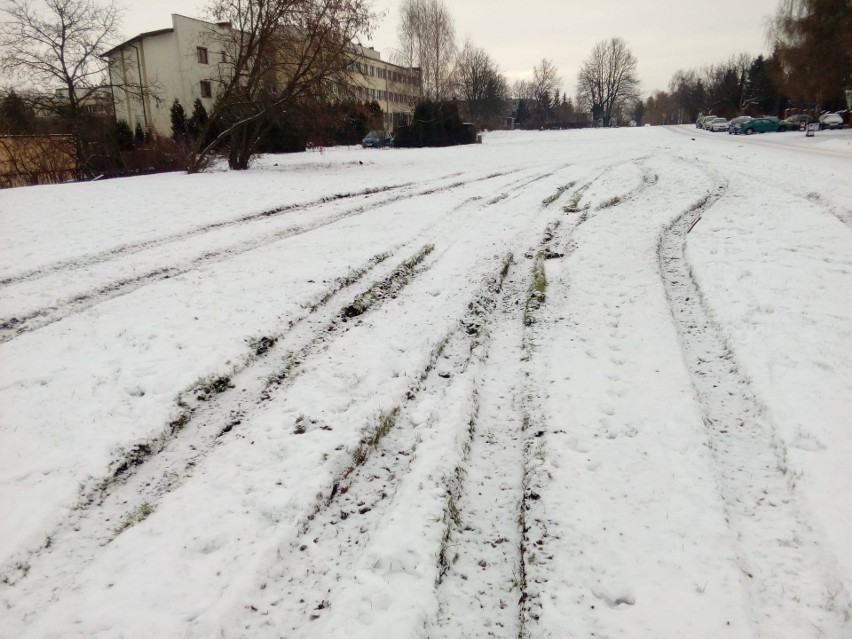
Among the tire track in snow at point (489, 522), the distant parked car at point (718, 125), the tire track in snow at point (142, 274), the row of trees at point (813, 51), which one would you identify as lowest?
the tire track in snow at point (489, 522)

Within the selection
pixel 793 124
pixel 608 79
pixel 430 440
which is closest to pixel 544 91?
pixel 608 79

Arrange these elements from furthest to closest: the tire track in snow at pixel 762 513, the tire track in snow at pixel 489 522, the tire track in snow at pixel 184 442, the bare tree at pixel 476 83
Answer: the bare tree at pixel 476 83, the tire track in snow at pixel 184 442, the tire track in snow at pixel 489 522, the tire track in snow at pixel 762 513

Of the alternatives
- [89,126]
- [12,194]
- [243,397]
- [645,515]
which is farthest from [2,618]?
[89,126]

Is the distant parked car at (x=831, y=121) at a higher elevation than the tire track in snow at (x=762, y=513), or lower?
higher

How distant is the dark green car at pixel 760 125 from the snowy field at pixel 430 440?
42970 mm

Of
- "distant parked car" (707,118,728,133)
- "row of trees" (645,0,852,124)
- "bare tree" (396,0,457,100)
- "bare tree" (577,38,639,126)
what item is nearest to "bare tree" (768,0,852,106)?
"row of trees" (645,0,852,124)

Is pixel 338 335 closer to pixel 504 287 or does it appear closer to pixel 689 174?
pixel 504 287

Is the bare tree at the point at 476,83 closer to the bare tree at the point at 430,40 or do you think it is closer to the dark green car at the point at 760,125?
the bare tree at the point at 430,40

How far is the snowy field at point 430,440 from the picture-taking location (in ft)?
8.75

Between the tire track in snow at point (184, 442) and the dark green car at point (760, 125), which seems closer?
the tire track in snow at point (184, 442)

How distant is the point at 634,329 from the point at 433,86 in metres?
56.3

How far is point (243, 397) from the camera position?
4.55 meters

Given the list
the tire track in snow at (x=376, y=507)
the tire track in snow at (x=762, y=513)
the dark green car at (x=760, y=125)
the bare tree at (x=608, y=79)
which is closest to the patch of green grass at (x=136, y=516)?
the tire track in snow at (x=376, y=507)

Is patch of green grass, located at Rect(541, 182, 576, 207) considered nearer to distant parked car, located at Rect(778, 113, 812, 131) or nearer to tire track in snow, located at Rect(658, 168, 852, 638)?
tire track in snow, located at Rect(658, 168, 852, 638)
